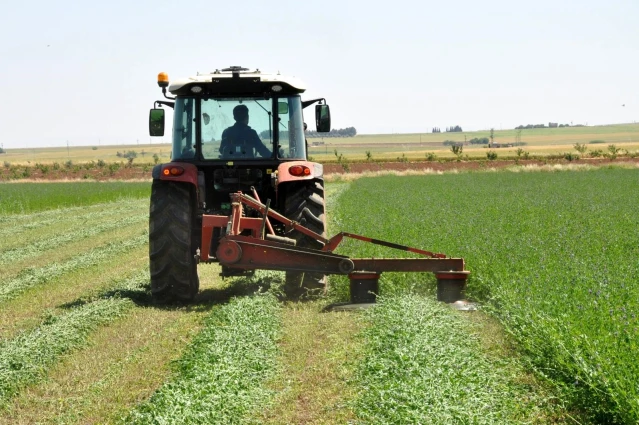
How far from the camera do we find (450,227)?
43.6 feet

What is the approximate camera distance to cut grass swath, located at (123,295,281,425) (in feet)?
16.7

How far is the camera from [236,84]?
31.5 ft

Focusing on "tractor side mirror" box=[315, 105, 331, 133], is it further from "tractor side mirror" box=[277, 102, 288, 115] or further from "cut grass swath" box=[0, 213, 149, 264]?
"cut grass swath" box=[0, 213, 149, 264]

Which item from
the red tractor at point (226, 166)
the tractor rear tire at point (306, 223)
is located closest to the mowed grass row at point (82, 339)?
the red tractor at point (226, 166)

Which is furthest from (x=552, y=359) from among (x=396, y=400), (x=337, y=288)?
(x=337, y=288)

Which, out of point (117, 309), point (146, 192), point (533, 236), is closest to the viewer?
point (117, 309)

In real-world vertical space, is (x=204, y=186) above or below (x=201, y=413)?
above

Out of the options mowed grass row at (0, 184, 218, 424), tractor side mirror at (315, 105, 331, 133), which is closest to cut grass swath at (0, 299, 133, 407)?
mowed grass row at (0, 184, 218, 424)

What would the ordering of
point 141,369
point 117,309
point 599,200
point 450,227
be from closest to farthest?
point 141,369 → point 117,309 → point 450,227 → point 599,200

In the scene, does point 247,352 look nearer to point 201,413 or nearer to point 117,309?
point 201,413

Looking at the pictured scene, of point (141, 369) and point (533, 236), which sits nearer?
point (141, 369)

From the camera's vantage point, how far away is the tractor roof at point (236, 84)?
9477mm

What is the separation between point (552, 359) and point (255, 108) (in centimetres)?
510

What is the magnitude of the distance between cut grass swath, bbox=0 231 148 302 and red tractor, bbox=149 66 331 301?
2.33 m
